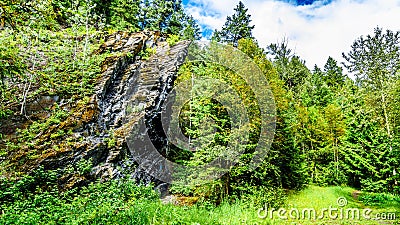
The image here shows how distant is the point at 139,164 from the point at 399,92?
40.0 ft

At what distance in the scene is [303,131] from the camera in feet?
61.2

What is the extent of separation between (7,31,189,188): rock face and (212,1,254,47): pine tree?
30.2 ft

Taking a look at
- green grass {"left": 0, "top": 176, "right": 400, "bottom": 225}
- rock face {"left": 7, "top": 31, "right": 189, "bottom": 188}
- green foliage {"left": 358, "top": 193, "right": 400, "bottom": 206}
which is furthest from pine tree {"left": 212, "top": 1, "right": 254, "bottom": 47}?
green grass {"left": 0, "top": 176, "right": 400, "bottom": 225}

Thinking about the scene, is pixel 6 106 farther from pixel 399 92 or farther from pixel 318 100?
pixel 318 100

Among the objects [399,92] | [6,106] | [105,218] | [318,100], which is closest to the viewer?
[105,218]

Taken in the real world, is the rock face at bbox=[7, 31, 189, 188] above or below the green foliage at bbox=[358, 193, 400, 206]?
above

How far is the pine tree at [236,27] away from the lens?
21.9 m

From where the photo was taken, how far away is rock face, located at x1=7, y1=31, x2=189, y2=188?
7.50 metres

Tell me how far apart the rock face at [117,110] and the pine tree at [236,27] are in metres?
9.20

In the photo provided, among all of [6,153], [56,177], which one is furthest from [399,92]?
[6,153]

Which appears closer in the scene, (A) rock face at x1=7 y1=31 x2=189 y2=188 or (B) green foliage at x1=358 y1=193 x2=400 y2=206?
(A) rock face at x1=7 y1=31 x2=189 y2=188

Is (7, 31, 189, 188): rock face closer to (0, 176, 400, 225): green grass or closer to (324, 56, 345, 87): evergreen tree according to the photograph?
(0, 176, 400, 225): green grass

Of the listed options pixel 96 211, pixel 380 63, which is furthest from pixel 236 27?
pixel 96 211

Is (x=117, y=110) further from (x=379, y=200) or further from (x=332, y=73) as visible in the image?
(x=332, y=73)
